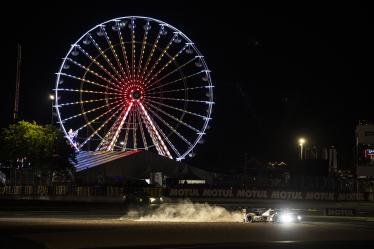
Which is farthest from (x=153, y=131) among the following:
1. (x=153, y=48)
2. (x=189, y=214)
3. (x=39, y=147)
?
(x=189, y=214)

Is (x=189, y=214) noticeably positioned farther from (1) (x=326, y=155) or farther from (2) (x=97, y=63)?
(1) (x=326, y=155)

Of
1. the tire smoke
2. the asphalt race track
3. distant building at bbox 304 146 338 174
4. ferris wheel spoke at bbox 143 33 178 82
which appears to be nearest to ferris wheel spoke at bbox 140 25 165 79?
ferris wheel spoke at bbox 143 33 178 82

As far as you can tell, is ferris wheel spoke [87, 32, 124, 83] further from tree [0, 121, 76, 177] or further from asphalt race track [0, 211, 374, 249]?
asphalt race track [0, 211, 374, 249]

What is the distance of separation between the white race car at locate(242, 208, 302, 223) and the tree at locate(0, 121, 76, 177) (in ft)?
148

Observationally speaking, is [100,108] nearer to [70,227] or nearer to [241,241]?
[70,227]

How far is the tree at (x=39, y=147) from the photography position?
245 ft

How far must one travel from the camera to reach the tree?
74.7 metres

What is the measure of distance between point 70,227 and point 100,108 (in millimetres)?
40273

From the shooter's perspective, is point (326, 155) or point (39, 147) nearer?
point (39, 147)

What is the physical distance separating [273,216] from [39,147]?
47.2 metres

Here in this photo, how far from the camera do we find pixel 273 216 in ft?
105

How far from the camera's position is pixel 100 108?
219 feet

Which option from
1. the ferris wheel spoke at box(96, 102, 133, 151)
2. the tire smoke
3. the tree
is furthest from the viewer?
the tree

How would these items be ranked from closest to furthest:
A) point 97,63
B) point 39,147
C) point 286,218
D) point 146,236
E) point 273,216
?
1. point 146,236
2. point 286,218
3. point 273,216
4. point 97,63
5. point 39,147
